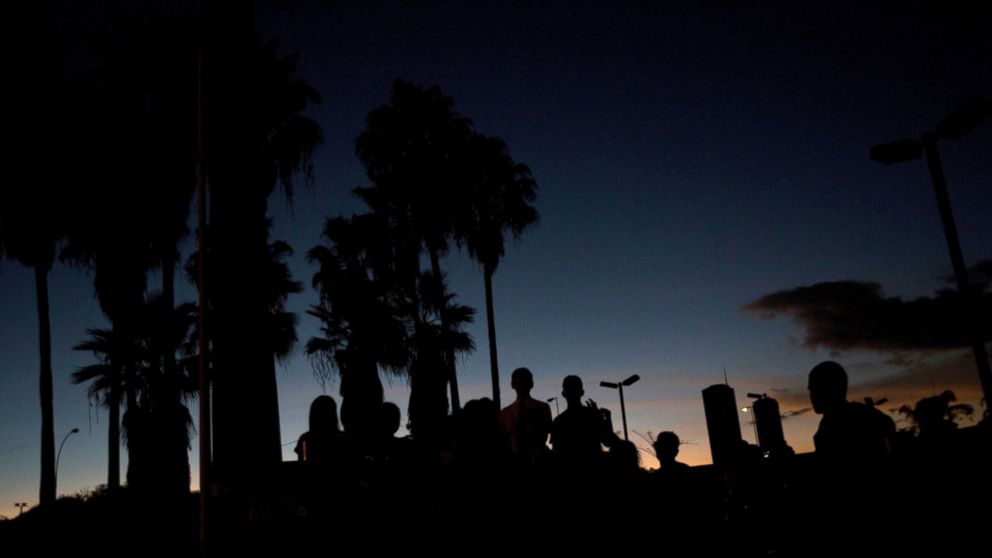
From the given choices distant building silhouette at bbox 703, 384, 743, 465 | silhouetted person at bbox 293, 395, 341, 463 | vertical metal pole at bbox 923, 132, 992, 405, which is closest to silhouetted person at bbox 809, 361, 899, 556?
silhouetted person at bbox 293, 395, 341, 463

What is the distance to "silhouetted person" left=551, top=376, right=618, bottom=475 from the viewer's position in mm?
5047

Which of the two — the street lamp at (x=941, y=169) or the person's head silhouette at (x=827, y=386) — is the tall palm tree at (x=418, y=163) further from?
the person's head silhouette at (x=827, y=386)

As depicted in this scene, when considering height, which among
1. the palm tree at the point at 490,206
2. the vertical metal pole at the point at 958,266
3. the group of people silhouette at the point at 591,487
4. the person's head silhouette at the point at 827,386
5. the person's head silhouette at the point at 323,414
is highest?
the palm tree at the point at 490,206

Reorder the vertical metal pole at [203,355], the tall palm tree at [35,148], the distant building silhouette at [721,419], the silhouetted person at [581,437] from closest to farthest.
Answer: the silhouetted person at [581,437]
the vertical metal pole at [203,355]
the distant building silhouette at [721,419]
the tall palm tree at [35,148]

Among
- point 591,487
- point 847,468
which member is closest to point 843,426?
point 847,468

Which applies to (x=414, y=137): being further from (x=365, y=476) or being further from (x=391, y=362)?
(x=365, y=476)

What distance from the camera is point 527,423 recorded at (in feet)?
18.5

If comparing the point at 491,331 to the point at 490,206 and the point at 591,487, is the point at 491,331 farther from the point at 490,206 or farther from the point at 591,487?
the point at 591,487

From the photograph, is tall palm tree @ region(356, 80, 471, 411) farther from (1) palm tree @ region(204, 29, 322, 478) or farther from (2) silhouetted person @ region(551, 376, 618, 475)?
(2) silhouetted person @ region(551, 376, 618, 475)

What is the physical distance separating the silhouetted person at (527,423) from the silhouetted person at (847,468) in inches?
98.1

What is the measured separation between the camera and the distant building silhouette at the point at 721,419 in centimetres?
693

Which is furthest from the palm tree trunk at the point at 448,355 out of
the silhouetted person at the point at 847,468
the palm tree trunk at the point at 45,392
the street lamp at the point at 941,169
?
the silhouetted person at the point at 847,468

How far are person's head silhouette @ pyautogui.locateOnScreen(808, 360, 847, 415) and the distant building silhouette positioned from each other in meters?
3.45

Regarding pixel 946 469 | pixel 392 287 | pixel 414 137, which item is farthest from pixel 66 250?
pixel 946 469
